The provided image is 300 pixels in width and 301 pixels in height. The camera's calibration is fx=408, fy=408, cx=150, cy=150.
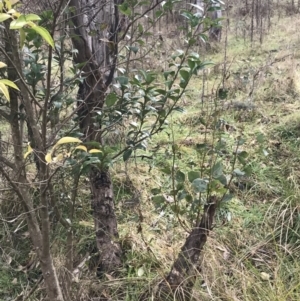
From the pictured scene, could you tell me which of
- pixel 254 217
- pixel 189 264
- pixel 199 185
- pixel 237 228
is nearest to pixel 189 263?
pixel 189 264

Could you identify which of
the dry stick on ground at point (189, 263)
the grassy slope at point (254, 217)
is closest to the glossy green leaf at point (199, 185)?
the dry stick on ground at point (189, 263)

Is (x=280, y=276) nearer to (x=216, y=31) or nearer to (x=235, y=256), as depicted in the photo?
(x=235, y=256)

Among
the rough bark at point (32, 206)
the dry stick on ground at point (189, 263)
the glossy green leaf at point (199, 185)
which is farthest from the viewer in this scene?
the dry stick on ground at point (189, 263)

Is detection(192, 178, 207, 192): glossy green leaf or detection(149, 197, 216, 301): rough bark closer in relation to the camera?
detection(192, 178, 207, 192): glossy green leaf

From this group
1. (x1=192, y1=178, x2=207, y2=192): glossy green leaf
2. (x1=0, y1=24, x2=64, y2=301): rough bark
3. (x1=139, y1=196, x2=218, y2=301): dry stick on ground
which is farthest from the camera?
(x1=139, y1=196, x2=218, y2=301): dry stick on ground

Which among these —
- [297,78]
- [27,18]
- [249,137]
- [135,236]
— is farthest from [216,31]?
[27,18]

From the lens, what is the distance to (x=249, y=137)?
366 cm

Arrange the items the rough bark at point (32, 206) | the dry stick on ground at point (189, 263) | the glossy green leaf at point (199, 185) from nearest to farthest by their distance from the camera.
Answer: the rough bark at point (32, 206), the glossy green leaf at point (199, 185), the dry stick on ground at point (189, 263)

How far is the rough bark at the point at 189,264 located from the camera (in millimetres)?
1906

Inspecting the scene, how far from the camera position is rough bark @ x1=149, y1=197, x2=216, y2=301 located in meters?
1.91

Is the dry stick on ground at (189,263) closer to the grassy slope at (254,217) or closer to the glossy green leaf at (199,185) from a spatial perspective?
the grassy slope at (254,217)

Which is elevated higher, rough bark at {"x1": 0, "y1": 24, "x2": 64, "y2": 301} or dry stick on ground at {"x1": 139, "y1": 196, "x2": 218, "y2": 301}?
rough bark at {"x1": 0, "y1": 24, "x2": 64, "y2": 301}

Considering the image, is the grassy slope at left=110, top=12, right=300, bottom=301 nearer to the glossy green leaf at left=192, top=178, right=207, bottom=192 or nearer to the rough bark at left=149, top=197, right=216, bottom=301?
the rough bark at left=149, top=197, right=216, bottom=301

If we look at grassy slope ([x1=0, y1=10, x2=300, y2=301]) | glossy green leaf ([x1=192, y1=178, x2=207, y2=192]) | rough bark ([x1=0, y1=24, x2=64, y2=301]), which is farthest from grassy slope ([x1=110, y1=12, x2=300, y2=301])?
rough bark ([x1=0, y1=24, x2=64, y2=301])
